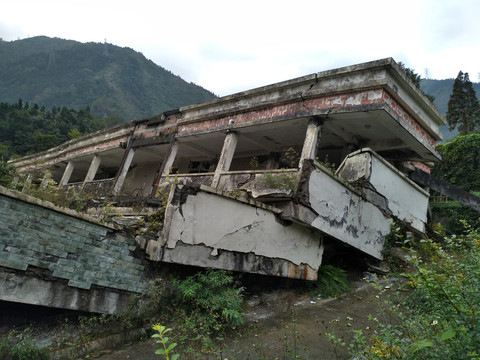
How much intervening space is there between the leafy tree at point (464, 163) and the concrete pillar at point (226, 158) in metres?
14.7

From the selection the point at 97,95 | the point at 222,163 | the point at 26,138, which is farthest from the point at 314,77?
the point at 97,95

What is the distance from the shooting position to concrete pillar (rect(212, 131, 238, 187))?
26.0 ft

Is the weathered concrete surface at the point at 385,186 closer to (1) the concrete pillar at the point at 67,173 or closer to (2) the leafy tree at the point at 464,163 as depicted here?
(2) the leafy tree at the point at 464,163

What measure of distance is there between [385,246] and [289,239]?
2760 mm

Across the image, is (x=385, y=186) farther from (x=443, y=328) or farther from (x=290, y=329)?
(x=443, y=328)

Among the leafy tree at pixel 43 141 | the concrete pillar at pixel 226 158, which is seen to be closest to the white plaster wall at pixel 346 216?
the concrete pillar at pixel 226 158

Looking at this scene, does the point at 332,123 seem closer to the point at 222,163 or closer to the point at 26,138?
the point at 222,163

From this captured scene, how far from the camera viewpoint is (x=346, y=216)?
20.8ft

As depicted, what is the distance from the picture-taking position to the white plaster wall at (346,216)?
5965mm

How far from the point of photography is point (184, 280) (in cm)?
470

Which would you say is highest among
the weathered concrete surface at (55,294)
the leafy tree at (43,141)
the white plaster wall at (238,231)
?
the leafy tree at (43,141)

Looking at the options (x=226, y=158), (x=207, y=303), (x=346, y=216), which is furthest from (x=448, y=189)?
(x=207, y=303)

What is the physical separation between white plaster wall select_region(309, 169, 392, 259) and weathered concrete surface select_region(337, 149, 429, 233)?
30 cm

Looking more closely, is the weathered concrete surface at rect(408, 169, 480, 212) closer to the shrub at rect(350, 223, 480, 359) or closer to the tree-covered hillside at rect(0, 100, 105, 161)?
the shrub at rect(350, 223, 480, 359)
